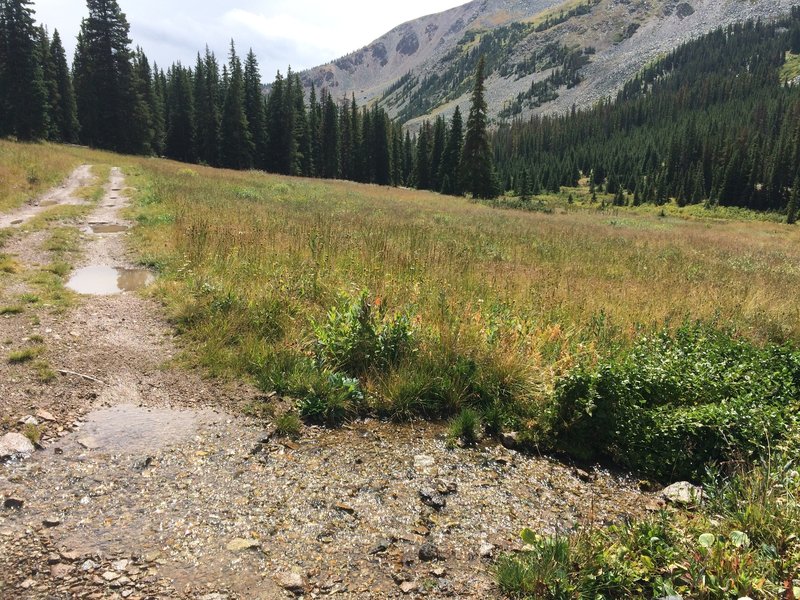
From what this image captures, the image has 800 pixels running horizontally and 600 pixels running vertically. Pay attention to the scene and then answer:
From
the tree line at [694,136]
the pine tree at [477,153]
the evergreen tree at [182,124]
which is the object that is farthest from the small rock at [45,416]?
the tree line at [694,136]

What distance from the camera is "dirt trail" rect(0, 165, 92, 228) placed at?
12.6 metres

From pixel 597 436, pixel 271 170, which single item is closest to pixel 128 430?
pixel 597 436

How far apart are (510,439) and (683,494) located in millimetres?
1492

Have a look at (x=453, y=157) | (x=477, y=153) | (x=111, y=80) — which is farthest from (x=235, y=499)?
(x=453, y=157)

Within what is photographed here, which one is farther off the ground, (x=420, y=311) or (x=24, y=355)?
(x=420, y=311)

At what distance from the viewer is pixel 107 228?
12844mm

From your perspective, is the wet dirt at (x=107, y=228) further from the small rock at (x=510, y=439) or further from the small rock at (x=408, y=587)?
the small rock at (x=408, y=587)

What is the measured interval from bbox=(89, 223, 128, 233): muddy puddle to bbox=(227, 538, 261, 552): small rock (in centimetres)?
1259

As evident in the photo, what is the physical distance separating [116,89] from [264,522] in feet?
199

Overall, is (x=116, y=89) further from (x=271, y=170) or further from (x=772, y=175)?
(x=772, y=175)

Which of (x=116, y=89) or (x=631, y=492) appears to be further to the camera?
(x=116, y=89)

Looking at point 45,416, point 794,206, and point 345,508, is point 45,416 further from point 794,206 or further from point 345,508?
point 794,206

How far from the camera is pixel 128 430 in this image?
3930mm

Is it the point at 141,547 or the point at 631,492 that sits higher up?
the point at 141,547
